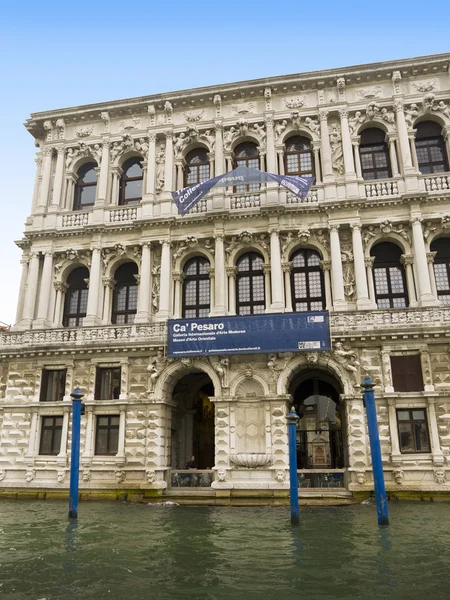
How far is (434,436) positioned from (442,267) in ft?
27.0

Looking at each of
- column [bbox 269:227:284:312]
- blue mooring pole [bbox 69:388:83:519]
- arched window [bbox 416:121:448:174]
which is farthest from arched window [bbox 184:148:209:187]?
blue mooring pole [bbox 69:388:83:519]

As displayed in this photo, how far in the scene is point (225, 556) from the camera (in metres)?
11.0

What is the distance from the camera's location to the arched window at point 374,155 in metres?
27.0

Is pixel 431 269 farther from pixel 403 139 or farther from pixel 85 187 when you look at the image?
pixel 85 187

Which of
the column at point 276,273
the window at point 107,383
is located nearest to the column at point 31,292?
the window at point 107,383

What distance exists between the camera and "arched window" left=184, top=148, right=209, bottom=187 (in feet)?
94.5

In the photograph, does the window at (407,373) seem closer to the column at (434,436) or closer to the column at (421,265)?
the column at (434,436)

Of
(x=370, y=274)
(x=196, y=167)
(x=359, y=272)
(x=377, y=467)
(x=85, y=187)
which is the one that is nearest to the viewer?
(x=377, y=467)

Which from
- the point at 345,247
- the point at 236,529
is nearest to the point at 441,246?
the point at 345,247

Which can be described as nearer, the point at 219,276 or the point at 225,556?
the point at 225,556

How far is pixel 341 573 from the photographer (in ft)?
30.9

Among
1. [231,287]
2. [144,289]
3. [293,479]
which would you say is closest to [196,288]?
[231,287]

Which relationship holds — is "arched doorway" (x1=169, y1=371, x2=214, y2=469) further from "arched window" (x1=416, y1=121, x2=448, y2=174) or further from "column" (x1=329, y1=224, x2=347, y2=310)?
"arched window" (x1=416, y1=121, x2=448, y2=174)

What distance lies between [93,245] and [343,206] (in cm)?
1301
